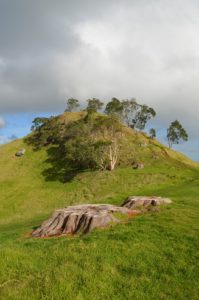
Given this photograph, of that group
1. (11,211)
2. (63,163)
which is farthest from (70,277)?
(63,163)

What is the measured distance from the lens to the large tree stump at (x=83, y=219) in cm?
2680

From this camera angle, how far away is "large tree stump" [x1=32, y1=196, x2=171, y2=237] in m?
26.8

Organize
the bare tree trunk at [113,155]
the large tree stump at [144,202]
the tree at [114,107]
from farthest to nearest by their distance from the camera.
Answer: the tree at [114,107] < the bare tree trunk at [113,155] < the large tree stump at [144,202]

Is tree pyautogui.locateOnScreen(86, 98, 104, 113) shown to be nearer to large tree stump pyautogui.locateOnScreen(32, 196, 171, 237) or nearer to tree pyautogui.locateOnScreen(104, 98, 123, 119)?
tree pyautogui.locateOnScreen(104, 98, 123, 119)

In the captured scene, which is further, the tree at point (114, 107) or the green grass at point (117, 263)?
the tree at point (114, 107)

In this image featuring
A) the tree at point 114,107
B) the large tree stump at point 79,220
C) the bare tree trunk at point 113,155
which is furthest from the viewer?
→ the tree at point 114,107

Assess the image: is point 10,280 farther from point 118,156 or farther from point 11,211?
point 118,156

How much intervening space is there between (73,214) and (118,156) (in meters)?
61.0

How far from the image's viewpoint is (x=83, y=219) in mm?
27969

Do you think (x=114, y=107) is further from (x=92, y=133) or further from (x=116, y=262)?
(x=116, y=262)

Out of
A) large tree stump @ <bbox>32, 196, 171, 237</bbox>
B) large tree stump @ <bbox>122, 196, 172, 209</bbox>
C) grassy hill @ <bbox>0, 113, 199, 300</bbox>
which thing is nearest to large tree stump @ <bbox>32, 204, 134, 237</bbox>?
large tree stump @ <bbox>32, 196, 171, 237</bbox>

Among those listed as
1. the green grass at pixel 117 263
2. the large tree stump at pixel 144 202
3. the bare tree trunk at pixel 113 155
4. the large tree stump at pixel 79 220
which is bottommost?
the green grass at pixel 117 263

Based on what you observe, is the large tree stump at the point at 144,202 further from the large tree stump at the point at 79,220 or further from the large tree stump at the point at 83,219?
the large tree stump at the point at 79,220

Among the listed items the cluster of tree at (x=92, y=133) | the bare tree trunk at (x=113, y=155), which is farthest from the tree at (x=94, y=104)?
the bare tree trunk at (x=113, y=155)
